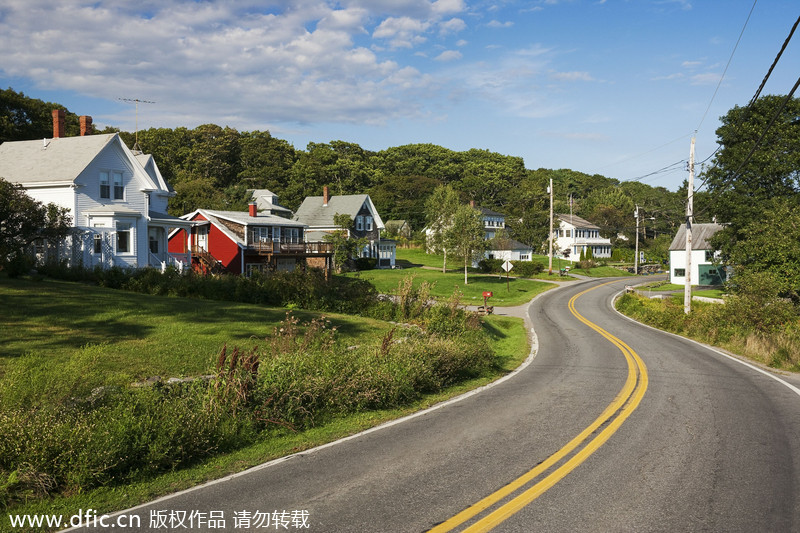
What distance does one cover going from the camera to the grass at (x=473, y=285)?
47.9 meters

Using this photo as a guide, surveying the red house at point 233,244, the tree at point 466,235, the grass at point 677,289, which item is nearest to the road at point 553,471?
the red house at point 233,244

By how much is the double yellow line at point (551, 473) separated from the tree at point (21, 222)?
23.8m

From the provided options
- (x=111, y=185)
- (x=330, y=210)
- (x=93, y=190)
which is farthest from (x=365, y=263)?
(x=93, y=190)

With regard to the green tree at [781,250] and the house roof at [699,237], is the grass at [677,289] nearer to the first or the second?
the house roof at [699,237]

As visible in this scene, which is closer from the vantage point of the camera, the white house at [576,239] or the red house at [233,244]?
the red house at [233,244]

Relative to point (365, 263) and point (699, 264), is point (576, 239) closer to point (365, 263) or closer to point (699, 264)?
point (699, 264)

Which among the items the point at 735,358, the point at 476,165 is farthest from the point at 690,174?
the point at 476,165

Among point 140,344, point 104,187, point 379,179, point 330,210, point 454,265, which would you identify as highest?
point 379,179

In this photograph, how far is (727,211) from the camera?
155ft

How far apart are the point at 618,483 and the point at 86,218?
33027mm

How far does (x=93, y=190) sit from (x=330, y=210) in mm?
40926

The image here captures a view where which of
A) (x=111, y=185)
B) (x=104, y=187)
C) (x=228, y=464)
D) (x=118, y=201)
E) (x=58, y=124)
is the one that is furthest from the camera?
(x=58, y=124)

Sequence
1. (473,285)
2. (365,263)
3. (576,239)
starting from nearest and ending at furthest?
(473,285)
(365,263)
(576,239)

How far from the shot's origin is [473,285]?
190 feet
